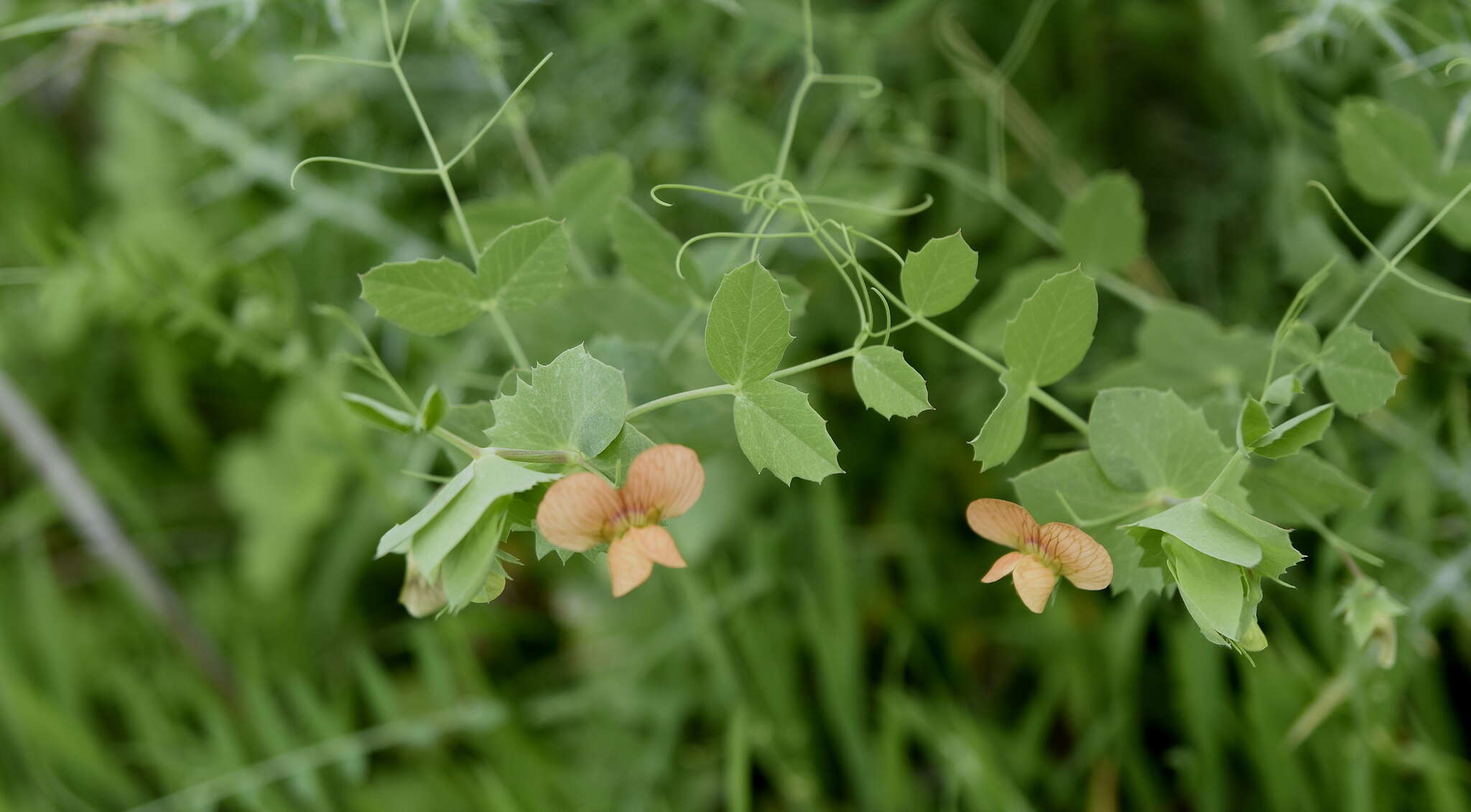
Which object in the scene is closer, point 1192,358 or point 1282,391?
point 1282,391

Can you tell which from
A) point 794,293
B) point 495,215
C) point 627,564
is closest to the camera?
point 627,564

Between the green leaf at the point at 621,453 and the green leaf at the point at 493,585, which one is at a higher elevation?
the green leaf at the point at 621,453

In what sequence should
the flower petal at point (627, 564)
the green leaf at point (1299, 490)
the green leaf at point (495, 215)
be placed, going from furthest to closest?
the green leaf at point (495, 215), the green leaf at point (1299, 490), the flower petal at point (627, 564)

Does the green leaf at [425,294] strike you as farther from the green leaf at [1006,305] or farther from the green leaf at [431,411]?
the green leaf at [1006,305]

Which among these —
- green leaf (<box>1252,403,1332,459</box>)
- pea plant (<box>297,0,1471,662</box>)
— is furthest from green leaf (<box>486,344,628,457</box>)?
green leaf (<box>1252,403,1332,459</box>)

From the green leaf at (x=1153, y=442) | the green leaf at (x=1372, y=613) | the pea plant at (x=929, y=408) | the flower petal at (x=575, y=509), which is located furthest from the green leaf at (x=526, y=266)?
the green leaf at (x=1372, y=613)

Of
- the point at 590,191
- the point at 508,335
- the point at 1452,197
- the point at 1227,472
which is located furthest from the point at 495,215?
the point at 1452,197

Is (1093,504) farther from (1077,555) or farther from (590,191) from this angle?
(590,191)

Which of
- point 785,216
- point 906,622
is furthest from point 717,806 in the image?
point 785,216
